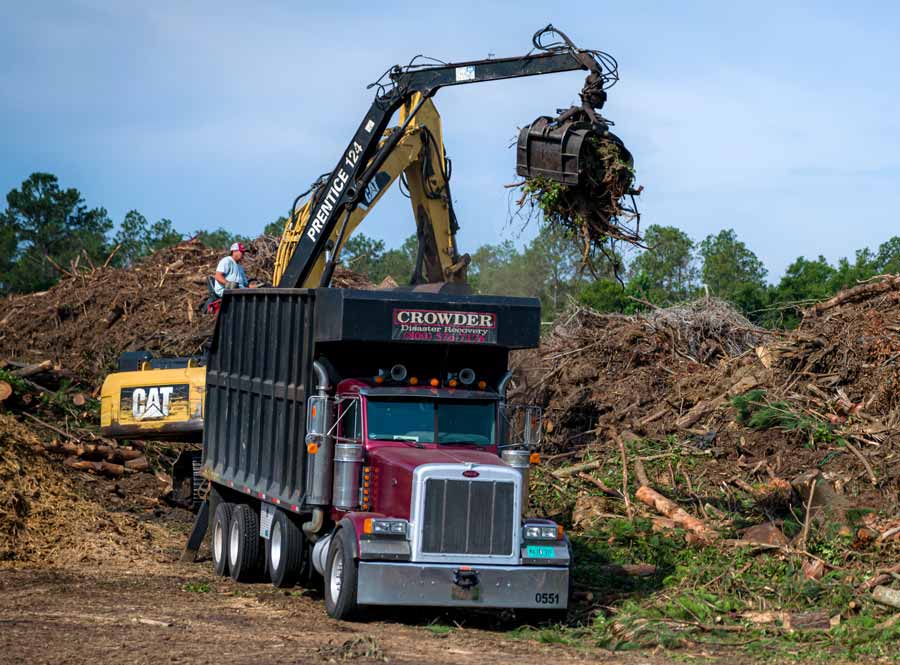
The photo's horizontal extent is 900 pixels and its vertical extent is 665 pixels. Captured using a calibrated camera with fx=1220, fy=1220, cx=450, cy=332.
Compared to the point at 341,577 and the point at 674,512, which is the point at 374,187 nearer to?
the point at 674,512

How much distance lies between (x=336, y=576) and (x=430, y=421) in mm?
2120

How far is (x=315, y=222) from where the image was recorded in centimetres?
1820

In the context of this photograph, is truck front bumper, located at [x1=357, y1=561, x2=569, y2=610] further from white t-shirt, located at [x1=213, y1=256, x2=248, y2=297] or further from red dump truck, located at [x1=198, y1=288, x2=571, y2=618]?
white t-shirt, located at [x1=213, y1=256, x2=248, y2=297]

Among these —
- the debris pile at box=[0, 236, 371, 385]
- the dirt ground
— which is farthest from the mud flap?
the debris pile at box=[0, 236, 371, 385]

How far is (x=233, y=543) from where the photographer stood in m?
17.1

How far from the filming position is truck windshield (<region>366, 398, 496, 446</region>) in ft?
46.2

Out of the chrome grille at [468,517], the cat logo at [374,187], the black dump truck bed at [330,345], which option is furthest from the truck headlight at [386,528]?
the cat logo at [374,187]

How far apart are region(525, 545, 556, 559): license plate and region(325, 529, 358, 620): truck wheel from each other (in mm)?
1838

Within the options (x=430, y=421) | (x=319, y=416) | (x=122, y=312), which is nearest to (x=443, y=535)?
(x=430, y=421)

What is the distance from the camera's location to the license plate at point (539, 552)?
509 inches

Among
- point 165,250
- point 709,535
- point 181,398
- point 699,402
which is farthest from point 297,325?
point 165,250

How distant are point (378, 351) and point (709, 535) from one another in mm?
5205

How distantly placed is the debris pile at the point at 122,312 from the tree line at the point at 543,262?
8.52m

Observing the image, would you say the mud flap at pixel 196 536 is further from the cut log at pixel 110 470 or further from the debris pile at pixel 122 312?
the debris pile at pixel 122 312
